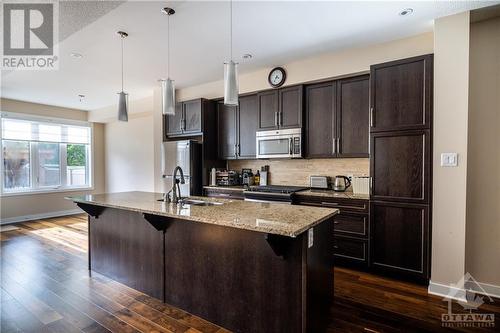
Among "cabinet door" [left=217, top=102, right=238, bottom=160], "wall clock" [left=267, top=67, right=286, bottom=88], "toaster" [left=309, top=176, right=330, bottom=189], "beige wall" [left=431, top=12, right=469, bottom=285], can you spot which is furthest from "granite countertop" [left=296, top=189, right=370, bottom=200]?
"wall clock" [left=267, top=67, right=286, bottom=88]

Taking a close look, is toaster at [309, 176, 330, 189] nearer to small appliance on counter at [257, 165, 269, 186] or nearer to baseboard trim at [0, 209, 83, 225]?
small appliance on counter at [257, 165, 269, 186]

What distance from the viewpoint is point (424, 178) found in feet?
8.75

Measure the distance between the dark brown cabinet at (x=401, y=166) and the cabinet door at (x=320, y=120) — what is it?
614 mm

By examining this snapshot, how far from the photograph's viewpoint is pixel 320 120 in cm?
359

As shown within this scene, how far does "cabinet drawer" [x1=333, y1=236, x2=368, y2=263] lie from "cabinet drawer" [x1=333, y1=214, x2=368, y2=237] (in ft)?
0.28

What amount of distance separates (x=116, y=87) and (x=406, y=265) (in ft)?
17.5

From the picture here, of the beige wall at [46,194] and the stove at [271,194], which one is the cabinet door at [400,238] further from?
the beige wall at [46,194]

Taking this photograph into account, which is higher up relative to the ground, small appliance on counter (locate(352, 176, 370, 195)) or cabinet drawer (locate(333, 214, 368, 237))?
small appliance on counter (locate(352, 176, 370, 195))

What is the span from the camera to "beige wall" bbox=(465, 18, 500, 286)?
8.46 ft

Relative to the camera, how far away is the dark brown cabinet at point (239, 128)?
4191mm

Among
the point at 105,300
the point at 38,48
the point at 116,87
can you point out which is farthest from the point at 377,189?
the point at 116,87

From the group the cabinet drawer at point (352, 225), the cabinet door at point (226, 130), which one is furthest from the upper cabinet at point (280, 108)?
the cabinet drawer at point (352, 225)

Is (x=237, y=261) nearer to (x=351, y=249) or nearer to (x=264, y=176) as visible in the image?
(x=351, y=249)

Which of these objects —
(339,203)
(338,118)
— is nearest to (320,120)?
(338,118)
